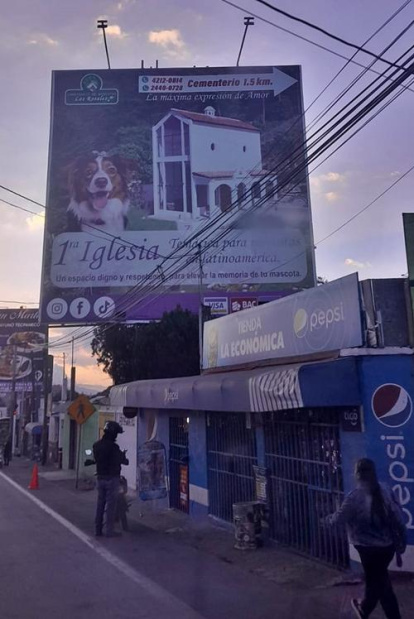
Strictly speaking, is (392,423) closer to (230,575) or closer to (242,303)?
(230,575)

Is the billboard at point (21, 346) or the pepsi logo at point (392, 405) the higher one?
the billboard at point (21, 346)

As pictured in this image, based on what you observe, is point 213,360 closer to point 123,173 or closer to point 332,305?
point 332,305

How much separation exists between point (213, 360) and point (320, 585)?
6.86 meters

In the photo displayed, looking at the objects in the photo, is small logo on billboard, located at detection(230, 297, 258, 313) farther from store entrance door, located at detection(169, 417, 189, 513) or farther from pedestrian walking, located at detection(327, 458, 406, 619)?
pedestrian walking, located at detection(327, 458, 406, 619)

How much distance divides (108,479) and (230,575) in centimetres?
390

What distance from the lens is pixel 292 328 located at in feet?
34.9

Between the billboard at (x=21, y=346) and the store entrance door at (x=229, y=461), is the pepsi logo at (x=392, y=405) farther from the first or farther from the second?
the billboard at (x=21, y=346)

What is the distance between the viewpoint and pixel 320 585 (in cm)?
775

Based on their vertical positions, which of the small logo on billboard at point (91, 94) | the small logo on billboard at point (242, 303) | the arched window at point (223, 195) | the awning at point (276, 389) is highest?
the small logo on billboard at point (91, 94)

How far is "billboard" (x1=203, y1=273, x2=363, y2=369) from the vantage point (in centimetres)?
891

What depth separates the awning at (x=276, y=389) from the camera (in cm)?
802

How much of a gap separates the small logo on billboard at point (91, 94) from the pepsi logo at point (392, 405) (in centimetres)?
3254

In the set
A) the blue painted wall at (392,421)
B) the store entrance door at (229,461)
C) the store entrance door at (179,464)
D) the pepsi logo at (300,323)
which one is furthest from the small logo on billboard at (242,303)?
the blue painted wall at (392,421)

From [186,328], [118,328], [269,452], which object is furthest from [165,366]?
[269,452]
